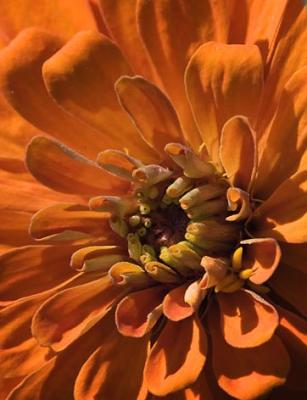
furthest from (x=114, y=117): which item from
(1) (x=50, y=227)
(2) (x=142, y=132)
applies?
(1) (x=50, y=227)

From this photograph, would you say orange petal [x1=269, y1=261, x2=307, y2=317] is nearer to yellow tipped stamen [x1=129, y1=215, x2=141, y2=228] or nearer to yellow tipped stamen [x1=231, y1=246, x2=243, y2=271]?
yellow tipped stamen [x1=231, y1=246, x2=243, y2=271]

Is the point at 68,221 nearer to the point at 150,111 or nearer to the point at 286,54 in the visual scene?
the point at 150,111

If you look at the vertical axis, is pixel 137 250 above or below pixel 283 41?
below

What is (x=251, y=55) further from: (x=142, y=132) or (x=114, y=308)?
(x=114, y=308)

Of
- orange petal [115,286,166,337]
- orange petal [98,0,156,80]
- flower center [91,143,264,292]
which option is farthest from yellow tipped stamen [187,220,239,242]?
orange petal [98,0,156,80]

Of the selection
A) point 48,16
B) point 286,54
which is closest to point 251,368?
point 286,54

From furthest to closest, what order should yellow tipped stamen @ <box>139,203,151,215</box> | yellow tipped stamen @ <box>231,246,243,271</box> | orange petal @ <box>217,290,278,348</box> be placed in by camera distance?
1. yellow tipped stamen @ <box>139,203,151,215</box>
2. yellow tipped stamen @ <box>231,246,243,271</box>
3. orange petal @ <box>217,290,278,348</box>
